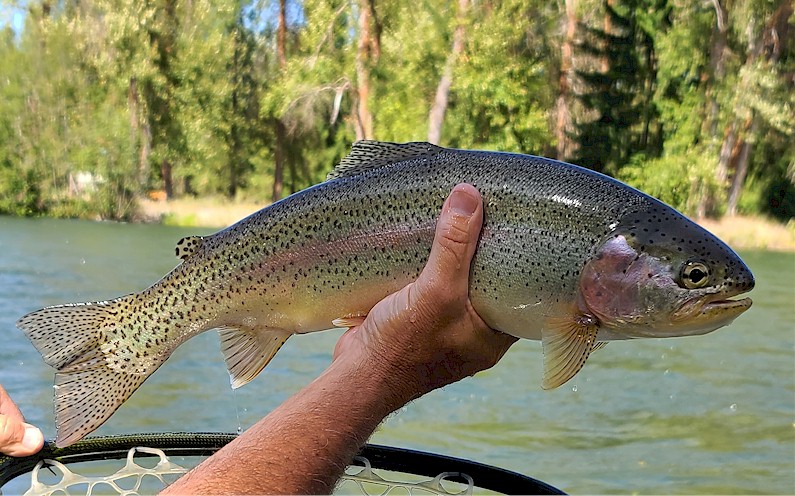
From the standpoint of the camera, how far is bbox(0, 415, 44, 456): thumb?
2529mm

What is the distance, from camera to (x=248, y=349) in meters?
2.69

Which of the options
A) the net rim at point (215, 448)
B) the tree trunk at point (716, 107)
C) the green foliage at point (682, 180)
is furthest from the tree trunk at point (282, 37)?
the net rim at point (215, 448)

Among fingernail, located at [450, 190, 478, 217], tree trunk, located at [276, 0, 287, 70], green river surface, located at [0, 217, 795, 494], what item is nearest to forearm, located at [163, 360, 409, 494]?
fingernail, located at [450, 190, 478, 217]

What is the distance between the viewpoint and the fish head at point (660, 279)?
227 centimetres

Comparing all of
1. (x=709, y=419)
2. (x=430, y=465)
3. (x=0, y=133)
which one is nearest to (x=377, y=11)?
(x=0, y=133)

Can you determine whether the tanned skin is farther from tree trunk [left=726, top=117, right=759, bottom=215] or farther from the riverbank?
tree trunk [left=726, top=117, right=759, bottom=215]

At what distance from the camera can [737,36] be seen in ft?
111

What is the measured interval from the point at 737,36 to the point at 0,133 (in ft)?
104

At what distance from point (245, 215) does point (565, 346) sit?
103 ft

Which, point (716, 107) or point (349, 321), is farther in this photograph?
point (716, 107)

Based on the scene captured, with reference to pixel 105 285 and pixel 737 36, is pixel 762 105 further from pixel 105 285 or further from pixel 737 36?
pixel 105 285

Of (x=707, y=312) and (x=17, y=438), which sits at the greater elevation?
(x=707, y=312)

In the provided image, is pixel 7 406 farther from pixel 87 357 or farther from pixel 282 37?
pixel 282 37

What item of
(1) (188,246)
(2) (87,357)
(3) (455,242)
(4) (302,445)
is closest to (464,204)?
(3) (455,242)
